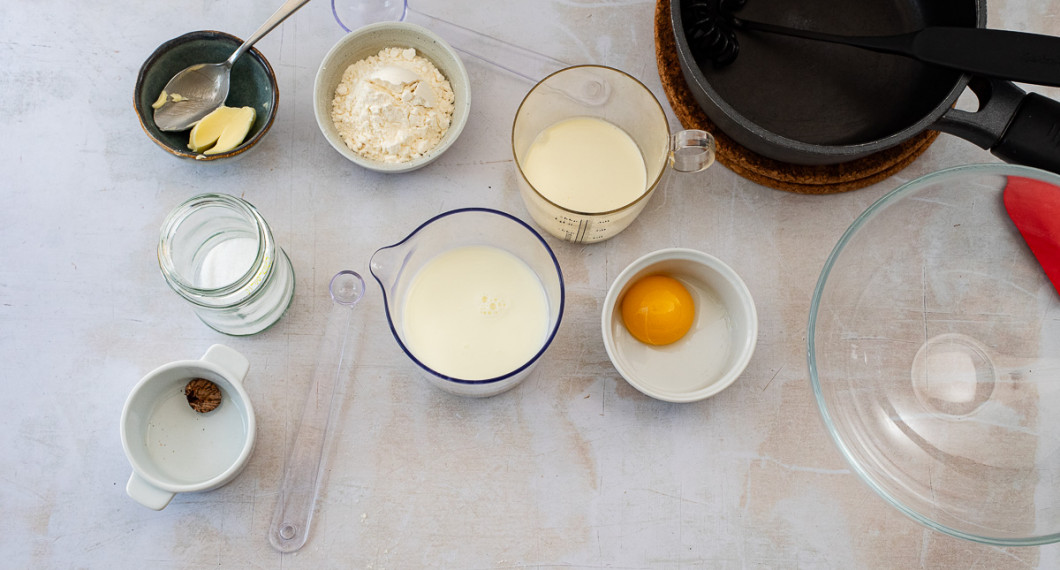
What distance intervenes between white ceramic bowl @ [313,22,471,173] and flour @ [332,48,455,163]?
12 millimetres

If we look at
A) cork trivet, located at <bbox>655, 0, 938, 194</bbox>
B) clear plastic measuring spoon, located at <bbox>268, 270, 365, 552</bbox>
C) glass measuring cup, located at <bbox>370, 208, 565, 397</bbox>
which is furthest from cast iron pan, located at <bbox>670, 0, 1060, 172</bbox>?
clear plastic measuring spoon, located at <bbox>268, 270, 365, 552</bbox>

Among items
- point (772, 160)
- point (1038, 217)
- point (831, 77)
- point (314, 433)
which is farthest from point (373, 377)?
point (1038, 217)

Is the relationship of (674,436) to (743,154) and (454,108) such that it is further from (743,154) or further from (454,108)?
(454,108)

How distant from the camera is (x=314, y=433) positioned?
975mm

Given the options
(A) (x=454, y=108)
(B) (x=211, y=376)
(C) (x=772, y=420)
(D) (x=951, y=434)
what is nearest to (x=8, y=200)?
(B) (x=211, y=376)

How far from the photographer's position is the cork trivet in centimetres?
99

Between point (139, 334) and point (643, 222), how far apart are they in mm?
684

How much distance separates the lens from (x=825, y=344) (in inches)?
37.2

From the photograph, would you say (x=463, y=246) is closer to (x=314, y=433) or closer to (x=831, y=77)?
(x=314, y=433)

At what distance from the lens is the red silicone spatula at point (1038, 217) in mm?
917

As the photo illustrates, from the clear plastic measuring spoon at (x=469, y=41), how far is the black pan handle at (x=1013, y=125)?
500mm

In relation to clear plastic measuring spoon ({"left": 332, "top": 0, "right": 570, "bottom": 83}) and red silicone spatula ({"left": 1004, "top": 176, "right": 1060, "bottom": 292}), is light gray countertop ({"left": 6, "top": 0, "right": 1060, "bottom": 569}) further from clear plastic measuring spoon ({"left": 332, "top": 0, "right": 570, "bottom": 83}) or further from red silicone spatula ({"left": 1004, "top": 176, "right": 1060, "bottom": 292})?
red silicone spatula ({"left": 1004, "top": 176, "right": 1060, "bottom": 292})

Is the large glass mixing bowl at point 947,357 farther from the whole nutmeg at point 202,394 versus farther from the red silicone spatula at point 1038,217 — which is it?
the whole nutmeg at point 202,394

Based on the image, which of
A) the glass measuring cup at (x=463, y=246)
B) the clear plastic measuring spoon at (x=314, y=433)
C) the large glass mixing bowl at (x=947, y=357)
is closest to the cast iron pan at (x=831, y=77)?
the large glass mixing bowl at (x=947, y=357)
